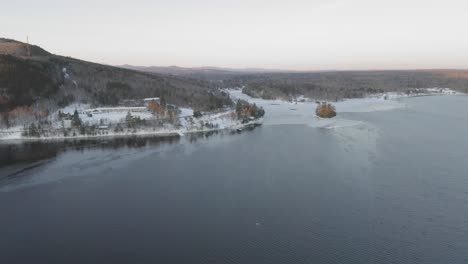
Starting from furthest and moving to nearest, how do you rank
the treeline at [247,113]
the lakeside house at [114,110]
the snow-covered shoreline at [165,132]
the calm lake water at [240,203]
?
the treeline at [247,113]
the lakeside house at [114,110]
the snow-covered shoreline at [165,132]
the calm lake water at [240,203]

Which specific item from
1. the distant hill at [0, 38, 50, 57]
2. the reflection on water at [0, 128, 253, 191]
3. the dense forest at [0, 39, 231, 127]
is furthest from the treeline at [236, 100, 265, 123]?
the distant hill at [0, 38, 50, 57]

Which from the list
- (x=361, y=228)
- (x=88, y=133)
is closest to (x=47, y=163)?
(x=88, y=133)

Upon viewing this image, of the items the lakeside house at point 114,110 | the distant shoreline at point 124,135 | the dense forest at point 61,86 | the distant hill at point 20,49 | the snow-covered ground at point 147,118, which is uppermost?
the distant hill at point 20,49

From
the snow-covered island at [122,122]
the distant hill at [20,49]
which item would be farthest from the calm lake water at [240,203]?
the distant hill at [20,49]

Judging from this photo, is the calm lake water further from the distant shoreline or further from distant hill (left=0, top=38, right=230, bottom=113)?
distant hill (left=0, top=38, right=230, bottom=113)

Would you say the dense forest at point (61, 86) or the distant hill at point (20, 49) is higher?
the distant hill at point (20, 49)

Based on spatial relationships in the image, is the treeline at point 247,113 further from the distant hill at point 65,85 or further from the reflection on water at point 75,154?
the reflection on water at point 75,154
